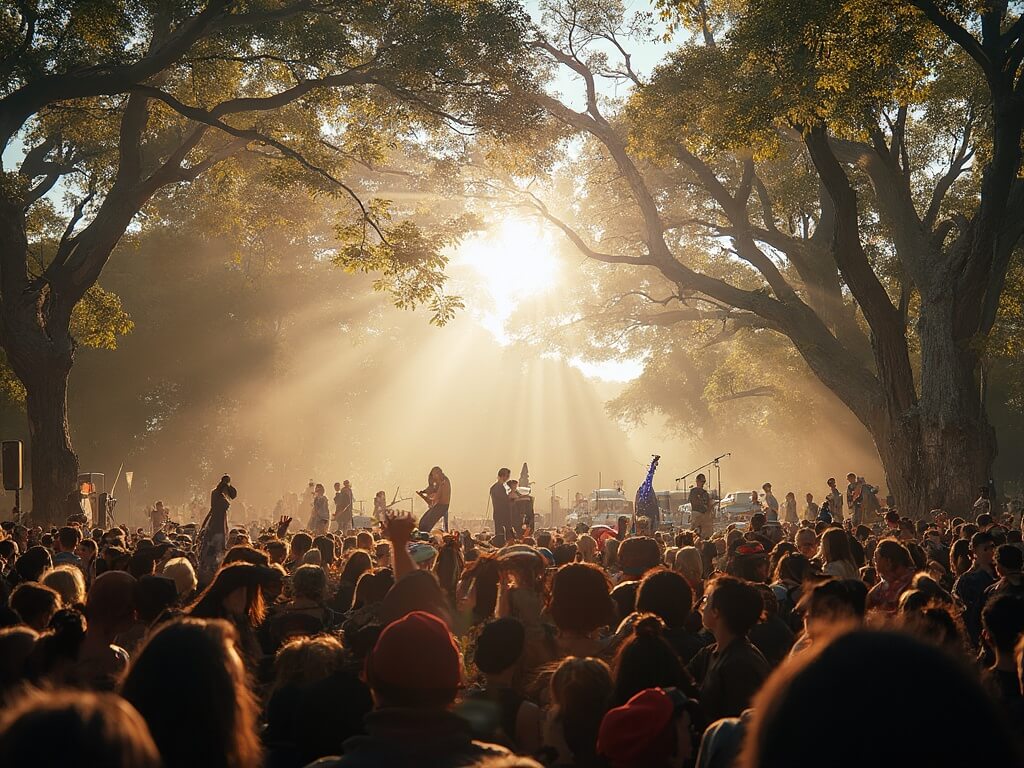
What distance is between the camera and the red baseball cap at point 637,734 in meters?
3.36

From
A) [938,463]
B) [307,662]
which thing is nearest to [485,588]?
[307,662]

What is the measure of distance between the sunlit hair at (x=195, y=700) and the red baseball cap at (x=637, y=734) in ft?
4.13

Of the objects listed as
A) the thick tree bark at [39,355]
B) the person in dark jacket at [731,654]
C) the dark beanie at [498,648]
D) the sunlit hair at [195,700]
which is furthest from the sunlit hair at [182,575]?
the thick tree bark at [39,355]

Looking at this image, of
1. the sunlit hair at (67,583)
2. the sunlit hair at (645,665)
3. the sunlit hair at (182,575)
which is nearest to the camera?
the sunlit hair at (645,665)

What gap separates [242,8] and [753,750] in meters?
20.6

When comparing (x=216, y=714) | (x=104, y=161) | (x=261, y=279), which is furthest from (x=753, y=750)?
(x=261, y=279)

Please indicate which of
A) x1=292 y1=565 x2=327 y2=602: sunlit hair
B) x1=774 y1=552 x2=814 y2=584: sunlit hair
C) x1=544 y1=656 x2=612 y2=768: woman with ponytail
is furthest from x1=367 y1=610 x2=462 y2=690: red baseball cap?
x1=774 y1=552 x2=814 y2=584: sunlit hair

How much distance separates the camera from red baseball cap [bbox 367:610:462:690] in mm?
3051

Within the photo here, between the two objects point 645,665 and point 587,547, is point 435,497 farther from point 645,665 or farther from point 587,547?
point 645,665

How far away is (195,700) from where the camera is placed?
97.5 inches

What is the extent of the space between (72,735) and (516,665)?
368cm

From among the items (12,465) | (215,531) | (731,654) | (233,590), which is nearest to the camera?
(731,654)

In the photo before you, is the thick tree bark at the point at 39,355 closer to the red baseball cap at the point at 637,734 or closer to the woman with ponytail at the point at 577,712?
the woman with ponytail at the point at 577,712

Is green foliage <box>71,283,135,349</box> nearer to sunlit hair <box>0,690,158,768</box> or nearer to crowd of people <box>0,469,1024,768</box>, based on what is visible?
crowd of people <box>0,469,1024,768</box>
